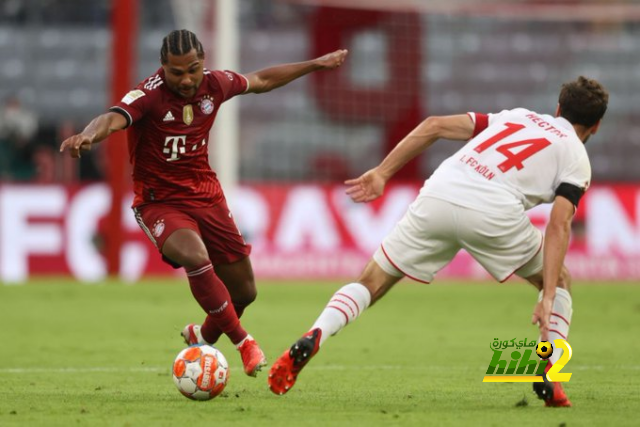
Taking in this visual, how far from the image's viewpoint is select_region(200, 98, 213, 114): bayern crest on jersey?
753cm

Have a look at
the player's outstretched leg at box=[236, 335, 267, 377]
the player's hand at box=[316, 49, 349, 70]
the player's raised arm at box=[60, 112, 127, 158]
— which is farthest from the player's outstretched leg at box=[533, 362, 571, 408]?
the player's raised arm at box=[60, 112, 127, 158]

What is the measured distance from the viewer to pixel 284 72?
7906 millimetres

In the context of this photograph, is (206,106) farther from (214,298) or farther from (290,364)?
(290,364)

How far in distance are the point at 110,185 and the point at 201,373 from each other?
10.5 meters

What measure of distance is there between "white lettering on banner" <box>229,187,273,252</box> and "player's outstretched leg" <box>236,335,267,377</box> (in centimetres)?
988

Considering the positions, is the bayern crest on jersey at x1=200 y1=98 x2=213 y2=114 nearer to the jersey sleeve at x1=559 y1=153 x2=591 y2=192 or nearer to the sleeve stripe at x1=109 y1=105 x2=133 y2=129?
the sleeve stripe at x1=109 y1=105 x2=133 y2=129

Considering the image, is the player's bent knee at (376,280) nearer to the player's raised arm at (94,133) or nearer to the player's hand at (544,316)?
the player's hand at (544,316)

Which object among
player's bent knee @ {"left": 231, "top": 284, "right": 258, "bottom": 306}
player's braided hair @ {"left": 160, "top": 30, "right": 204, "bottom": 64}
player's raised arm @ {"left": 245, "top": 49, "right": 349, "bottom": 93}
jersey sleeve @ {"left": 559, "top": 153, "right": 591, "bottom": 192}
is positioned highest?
player's braided hair @ {"left": 160, "top": 30, "right": 204, "bottom": 64}

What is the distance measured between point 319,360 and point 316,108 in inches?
467

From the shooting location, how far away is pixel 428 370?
841cm

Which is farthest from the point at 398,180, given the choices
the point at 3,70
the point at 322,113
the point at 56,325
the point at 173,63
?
the point at 173,63

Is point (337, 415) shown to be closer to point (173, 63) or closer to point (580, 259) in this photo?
point (173, 63)

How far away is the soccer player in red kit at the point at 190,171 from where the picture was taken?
7203 mm

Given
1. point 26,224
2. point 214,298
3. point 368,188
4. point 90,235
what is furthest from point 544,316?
point 26,224
